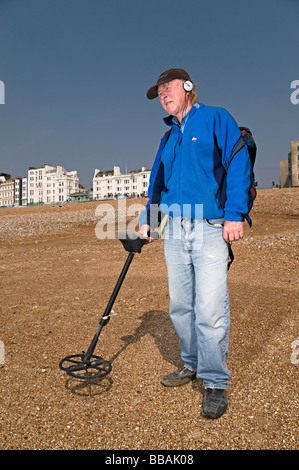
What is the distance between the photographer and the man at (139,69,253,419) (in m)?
2.87

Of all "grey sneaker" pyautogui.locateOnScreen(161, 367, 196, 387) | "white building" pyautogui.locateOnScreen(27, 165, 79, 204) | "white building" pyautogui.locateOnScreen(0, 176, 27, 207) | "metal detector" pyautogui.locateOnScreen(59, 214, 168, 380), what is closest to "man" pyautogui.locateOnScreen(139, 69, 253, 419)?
"metal detector" pyautogui.locateOnScreen(59, 214, 168, 380)

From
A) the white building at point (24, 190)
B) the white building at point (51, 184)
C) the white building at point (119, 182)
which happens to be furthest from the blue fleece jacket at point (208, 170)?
the white building at point (24, 190)

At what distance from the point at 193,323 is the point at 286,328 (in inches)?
83.1

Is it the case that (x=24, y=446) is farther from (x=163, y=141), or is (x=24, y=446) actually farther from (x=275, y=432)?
(x=163, y=141)

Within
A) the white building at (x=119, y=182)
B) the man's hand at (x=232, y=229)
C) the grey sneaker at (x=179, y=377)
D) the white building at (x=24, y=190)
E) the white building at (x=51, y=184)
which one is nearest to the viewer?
the man's hand at (x=232, y=229)

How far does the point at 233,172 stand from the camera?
283 centimetres

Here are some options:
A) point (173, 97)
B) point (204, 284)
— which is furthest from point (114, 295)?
point (173, 97)

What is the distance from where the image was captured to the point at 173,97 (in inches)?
125

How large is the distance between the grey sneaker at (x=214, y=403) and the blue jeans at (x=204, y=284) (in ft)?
0.16

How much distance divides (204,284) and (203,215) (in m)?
0.60

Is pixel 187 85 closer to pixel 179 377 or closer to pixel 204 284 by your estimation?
pixel 204 284

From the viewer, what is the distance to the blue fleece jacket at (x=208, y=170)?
9.23ft

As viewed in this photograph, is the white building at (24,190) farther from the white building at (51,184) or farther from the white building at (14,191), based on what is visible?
the white building at (51,184)

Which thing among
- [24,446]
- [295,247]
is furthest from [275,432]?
[295,247]
